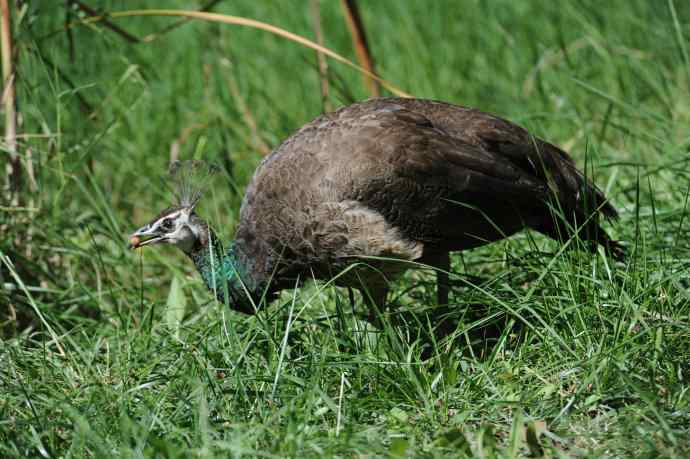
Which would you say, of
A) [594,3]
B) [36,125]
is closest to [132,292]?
[36,125]

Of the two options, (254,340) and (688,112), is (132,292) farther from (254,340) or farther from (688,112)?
(688,112)

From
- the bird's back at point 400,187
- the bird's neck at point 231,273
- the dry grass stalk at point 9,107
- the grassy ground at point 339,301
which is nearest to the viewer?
the grassy ground at point 339,301

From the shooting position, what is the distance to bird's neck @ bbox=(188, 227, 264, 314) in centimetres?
378

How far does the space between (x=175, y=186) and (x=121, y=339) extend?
687 mm

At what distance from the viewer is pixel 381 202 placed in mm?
3543

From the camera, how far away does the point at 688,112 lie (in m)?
4.96

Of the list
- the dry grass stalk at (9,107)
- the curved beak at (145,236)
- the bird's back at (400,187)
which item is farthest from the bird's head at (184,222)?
the dry grass stalk at (9,107)

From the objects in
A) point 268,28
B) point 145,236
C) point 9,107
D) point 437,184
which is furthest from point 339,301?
point 9,107

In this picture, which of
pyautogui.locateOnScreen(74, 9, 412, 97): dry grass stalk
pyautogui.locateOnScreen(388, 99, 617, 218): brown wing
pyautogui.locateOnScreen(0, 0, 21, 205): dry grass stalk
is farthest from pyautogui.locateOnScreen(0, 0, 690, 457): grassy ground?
pyautogui.locateOnScreen(74, 9, 412, 97): dry grass stalk

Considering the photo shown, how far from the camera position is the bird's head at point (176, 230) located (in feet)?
12.6

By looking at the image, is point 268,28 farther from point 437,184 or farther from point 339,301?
point 339,301

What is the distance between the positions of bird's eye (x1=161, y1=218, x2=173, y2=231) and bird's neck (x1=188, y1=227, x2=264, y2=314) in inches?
5.4

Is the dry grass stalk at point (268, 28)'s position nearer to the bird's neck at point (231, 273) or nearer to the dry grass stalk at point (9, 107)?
the dry grass stalk at point (9, 107)

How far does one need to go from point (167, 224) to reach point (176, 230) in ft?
0.15
